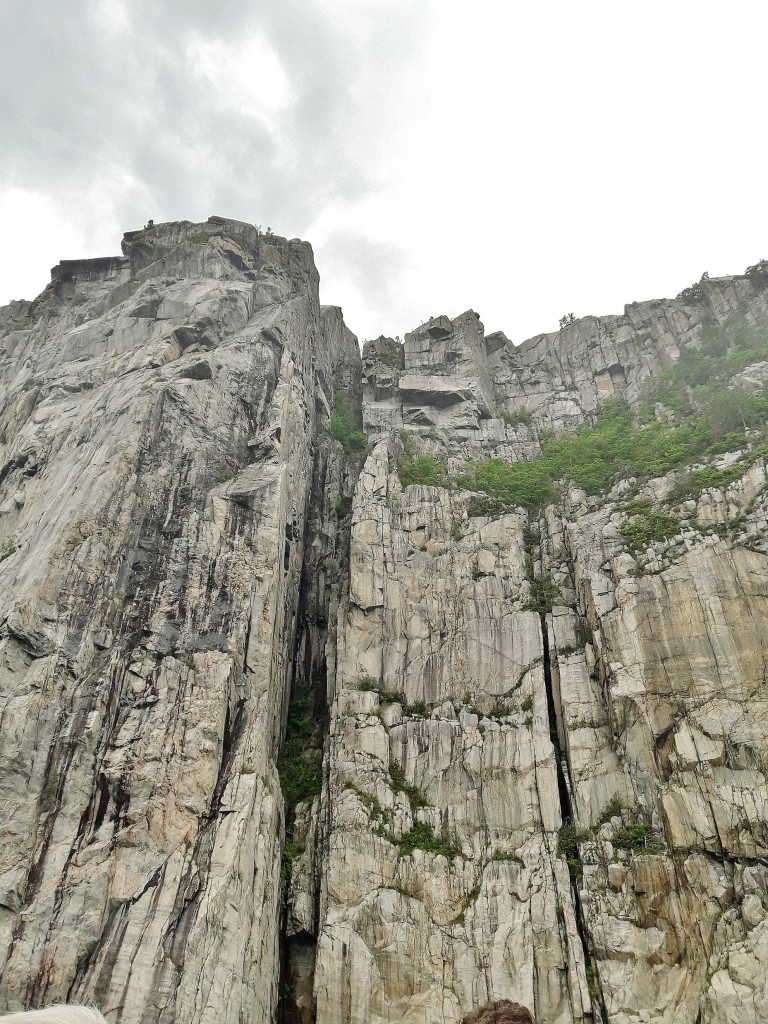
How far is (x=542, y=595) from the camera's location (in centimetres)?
3012

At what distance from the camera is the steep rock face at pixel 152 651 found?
20.3 meters

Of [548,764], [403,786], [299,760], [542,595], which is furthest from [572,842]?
[299,760]

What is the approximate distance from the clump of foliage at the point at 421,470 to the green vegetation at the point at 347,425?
372 cm

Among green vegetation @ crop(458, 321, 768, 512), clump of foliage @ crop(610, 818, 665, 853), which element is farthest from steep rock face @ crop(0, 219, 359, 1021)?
clump of foliage @ crop(610, 818, 665, 853)

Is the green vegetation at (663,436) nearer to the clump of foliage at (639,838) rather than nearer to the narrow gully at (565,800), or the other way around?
the narrow gully at (565,800)

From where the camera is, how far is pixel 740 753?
22.8m

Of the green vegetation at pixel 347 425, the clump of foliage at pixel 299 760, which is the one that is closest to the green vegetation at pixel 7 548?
the clump of foliage at pixel 299 760

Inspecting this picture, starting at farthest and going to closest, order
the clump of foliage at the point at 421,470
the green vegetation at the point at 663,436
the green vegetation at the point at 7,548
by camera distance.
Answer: the clump of foliage at the point at 421,470 → the green vegetation at the point at 663,436 → the green vegetation at the point at 7,548

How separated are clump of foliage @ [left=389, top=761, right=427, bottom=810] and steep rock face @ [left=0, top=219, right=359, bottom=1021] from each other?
417 centimetres

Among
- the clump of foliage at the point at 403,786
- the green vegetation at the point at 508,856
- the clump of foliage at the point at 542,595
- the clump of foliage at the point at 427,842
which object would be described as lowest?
the green vegetation at the point at 508,856

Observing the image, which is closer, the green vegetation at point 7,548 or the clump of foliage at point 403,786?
the clump of foliage at point 403,786

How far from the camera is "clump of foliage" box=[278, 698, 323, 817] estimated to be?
89.8ft

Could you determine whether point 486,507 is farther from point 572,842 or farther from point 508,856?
point 508,856

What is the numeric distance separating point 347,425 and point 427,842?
85.1 ft
